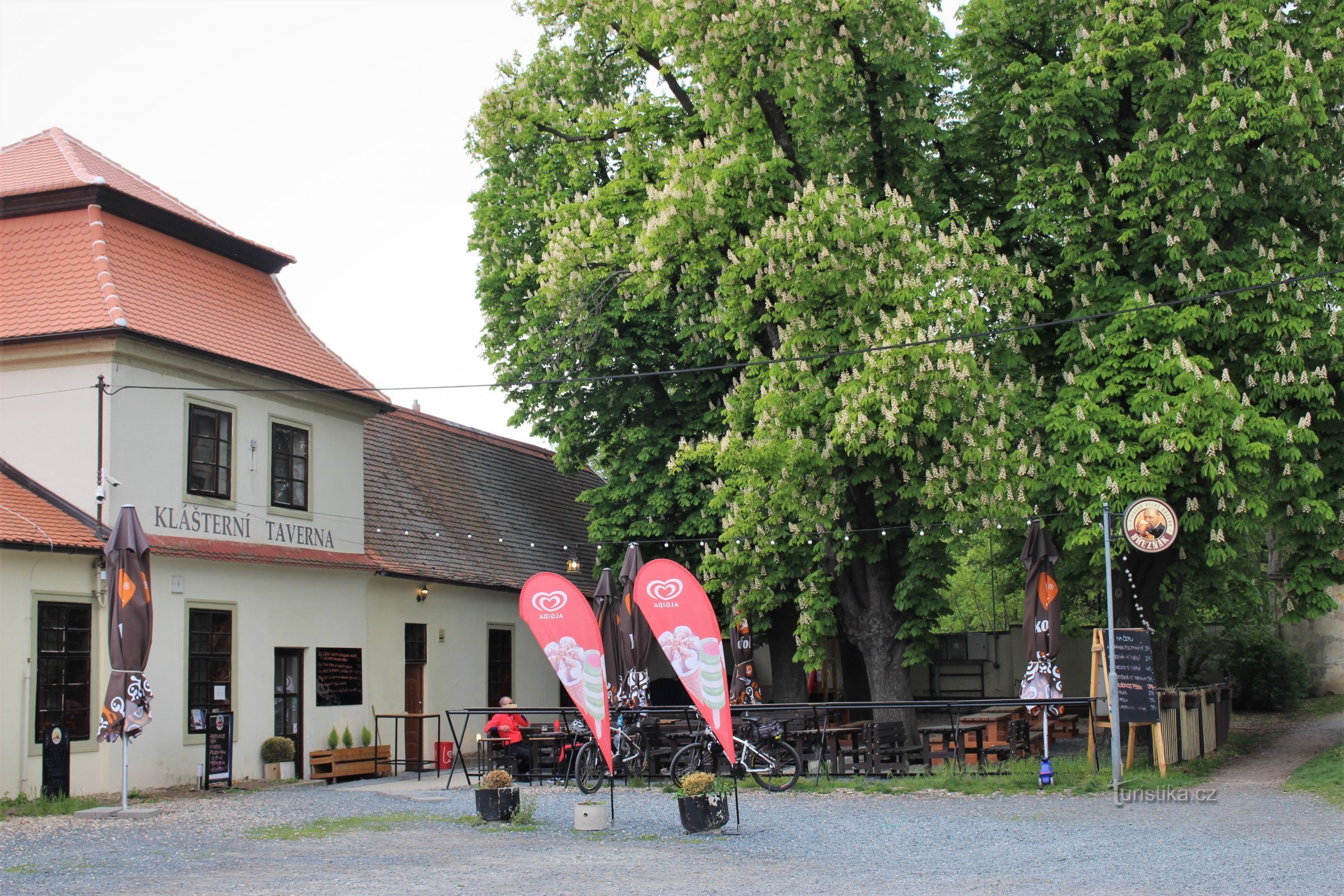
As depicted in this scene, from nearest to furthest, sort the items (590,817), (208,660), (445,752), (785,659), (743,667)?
(590,817) < (208,660) < (445,752) < (743,667) < (785,659)

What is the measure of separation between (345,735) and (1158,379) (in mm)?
12922

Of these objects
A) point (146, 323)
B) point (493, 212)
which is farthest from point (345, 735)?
point (493, 212)

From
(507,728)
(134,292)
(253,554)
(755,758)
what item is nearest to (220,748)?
(253,554)

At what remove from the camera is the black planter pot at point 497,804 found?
13.8 m

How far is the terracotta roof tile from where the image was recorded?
80.5ft

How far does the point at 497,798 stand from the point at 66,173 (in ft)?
38.5

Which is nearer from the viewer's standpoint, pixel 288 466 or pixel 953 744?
pixel 953 744

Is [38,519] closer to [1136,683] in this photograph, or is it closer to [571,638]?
[571,638]

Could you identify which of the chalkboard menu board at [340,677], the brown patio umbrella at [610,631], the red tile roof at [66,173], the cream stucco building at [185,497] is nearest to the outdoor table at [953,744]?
the brown patio umbrella at [610,631]

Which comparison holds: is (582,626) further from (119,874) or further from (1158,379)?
(1158,379)

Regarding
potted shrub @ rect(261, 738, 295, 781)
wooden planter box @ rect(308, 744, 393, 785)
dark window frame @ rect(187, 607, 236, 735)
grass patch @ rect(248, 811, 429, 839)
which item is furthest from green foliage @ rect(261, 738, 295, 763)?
grass patch @ rect(248, 811, 429, 839)

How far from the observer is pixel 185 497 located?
18.6 m

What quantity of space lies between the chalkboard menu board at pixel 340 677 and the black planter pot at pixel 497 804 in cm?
776

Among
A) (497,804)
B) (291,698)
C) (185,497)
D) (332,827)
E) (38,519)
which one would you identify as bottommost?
(332,827)
